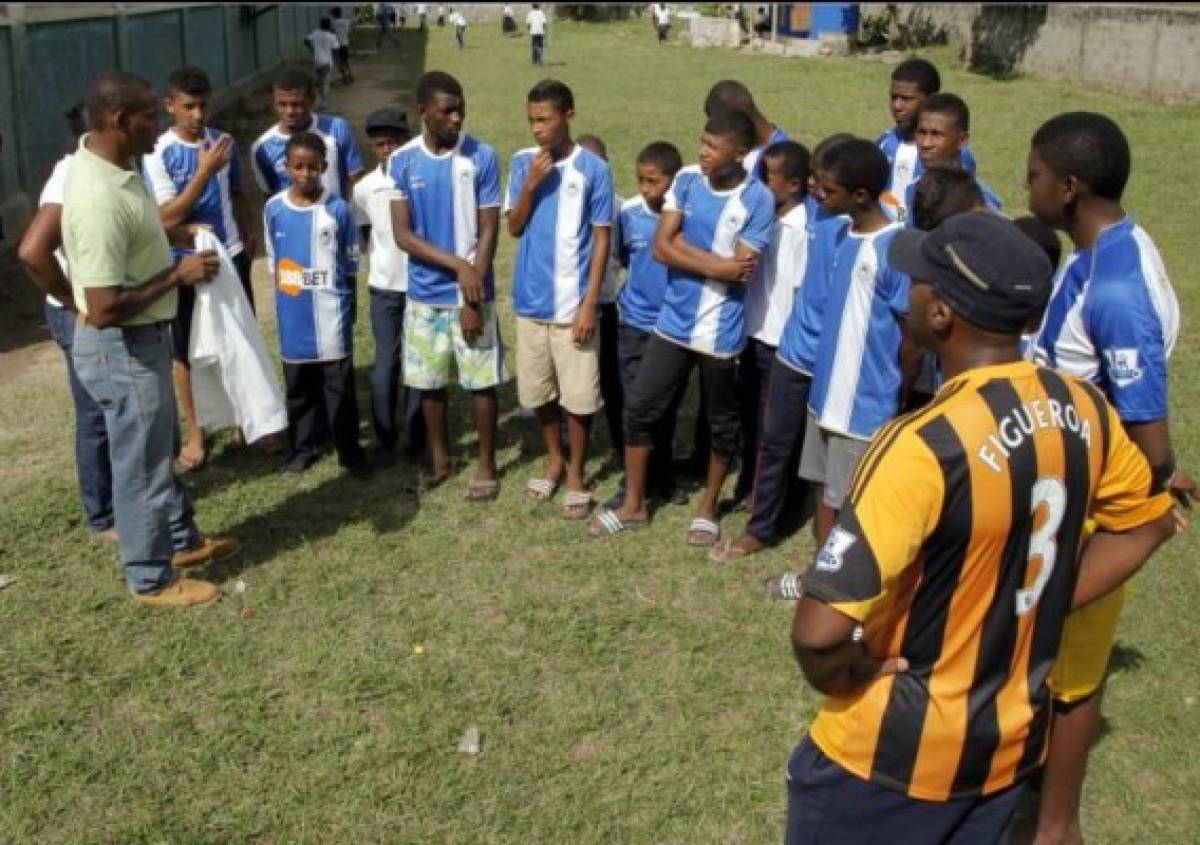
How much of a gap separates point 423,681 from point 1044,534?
2.68 m

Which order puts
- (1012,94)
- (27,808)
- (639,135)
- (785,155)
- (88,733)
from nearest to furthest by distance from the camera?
(27,808) < (88,733) < (785,155) < (639,135) < (1012,94)

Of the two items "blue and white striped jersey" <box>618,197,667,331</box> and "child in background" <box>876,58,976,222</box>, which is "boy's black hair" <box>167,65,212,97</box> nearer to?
"blue and white striped jersey" <box>618,197,667,331</box>

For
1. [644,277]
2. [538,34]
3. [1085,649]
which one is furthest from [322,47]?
[1085,649]

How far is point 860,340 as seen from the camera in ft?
13.3

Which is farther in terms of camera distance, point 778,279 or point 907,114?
point 907,114

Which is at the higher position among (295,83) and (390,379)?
(295,83)

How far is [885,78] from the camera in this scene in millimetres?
25531

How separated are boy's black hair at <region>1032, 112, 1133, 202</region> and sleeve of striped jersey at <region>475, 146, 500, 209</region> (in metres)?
2.83

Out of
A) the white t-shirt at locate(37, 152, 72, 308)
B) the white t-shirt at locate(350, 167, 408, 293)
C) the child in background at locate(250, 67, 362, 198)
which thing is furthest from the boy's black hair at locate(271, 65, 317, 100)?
Result: the white t-shirt at locate(37, 152, 72, 308)

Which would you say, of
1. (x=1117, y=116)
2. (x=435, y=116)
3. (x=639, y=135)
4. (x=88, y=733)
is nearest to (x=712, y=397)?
(x=435, y=116)

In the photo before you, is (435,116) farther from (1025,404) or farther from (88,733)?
(1025,404)

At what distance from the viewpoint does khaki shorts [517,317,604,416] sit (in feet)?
17.6

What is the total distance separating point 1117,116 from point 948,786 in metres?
19.2

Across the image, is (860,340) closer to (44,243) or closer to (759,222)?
(759,222)
